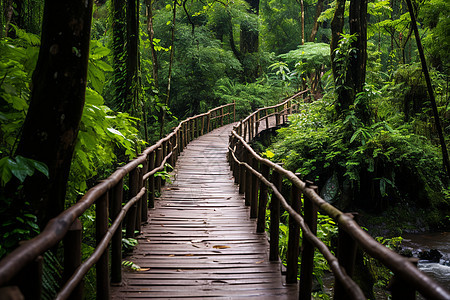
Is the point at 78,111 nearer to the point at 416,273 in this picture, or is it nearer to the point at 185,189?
the point at 416,273

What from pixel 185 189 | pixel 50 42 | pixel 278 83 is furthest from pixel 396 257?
pixel 278 83

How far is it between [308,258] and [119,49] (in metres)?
7.37

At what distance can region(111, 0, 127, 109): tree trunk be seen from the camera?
895 cm

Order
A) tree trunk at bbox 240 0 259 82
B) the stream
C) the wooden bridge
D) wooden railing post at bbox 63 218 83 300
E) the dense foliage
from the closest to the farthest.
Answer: the wooden bridge, wooden railing post at bbox 63 218 83 300, the dense foliage, the stream, tree trunk at bbox 240 0 259 82

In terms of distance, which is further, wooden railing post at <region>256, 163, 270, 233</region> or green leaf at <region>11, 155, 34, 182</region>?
wooden railing post at <region>256, 163, 270, 233</region>

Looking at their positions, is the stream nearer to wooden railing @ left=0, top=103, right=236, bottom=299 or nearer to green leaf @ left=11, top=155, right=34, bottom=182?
wooden railing @ left=0, top=103, right=236, bottom=299

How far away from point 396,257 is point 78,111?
2.38 m

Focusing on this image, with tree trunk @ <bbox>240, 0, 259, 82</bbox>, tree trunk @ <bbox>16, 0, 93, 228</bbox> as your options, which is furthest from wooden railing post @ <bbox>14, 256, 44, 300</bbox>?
tree trunk @ <bbox>240, 0, 259, 82</bbox>

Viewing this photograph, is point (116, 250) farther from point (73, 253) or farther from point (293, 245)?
point (293, 245)

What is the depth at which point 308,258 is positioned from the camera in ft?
11.0

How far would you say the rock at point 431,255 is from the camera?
30.6 feet

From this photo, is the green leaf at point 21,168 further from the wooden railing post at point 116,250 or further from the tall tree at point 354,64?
the tall tree at point 354,64

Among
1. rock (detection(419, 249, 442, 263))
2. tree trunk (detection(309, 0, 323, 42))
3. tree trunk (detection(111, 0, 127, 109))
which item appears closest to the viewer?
tree trunk (detection(111, 0, 127, 109))

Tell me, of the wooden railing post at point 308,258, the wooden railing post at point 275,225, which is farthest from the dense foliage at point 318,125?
the wooden railing post at point 308,258
